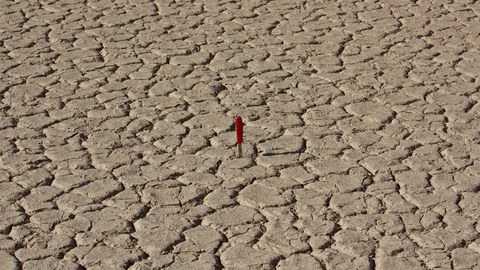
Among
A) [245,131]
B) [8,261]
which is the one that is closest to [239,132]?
[245,131]

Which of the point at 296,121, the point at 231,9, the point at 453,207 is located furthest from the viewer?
the point at 231,9

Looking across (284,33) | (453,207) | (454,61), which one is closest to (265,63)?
(284,33)

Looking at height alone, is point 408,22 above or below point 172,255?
below

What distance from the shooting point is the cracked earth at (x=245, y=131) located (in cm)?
515

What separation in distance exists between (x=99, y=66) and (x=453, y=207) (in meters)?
3.13

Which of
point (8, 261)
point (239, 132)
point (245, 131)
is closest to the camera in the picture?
point (8, 261)

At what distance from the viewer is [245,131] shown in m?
6.47

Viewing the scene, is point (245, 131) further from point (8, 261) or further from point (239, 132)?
point (8, 261)

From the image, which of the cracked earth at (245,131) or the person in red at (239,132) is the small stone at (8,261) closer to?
the cracked earth at (245,131)

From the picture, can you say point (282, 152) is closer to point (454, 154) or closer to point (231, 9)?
point (454, 154)

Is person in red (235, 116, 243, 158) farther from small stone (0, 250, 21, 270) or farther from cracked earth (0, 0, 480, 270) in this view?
small stone (0, 250, 21, 270)

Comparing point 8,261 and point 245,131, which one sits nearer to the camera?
point 8,261

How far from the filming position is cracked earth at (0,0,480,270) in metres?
5.15

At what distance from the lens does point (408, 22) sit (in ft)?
27.9
